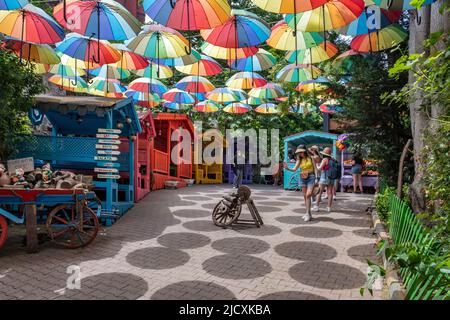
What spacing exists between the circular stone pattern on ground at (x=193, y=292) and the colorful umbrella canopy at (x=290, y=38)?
591 centimetres

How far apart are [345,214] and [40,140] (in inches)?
357

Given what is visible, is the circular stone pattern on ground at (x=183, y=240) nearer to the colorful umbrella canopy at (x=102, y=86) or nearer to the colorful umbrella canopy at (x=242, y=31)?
the colorful umbrella canopy at (x=242, y=31)

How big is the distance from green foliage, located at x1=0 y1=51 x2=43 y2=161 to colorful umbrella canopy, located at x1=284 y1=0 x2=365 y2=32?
624cm

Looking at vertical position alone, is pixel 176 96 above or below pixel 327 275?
above

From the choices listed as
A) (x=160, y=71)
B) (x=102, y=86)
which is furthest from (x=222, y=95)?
(x=102, y=86)

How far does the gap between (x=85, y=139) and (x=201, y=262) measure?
493 cm

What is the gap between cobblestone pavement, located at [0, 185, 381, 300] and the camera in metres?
3.99

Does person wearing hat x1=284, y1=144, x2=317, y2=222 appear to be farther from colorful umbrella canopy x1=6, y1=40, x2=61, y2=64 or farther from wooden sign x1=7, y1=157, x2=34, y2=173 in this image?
colorful umbrella canopy x1=6, y1=40, x2=61, y2=64

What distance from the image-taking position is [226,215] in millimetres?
7645

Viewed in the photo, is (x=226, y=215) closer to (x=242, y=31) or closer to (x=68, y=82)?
(x=242, y=31)

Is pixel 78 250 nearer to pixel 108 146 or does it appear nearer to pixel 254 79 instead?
pixel 108 146

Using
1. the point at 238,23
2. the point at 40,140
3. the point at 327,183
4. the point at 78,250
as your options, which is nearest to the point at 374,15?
the point at 238,23

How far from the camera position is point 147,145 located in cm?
1290

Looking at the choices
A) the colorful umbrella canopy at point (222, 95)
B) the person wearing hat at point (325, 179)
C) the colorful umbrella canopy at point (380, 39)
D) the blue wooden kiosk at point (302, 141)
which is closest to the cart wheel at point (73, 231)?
the person wearing hat at point (325, 179)
